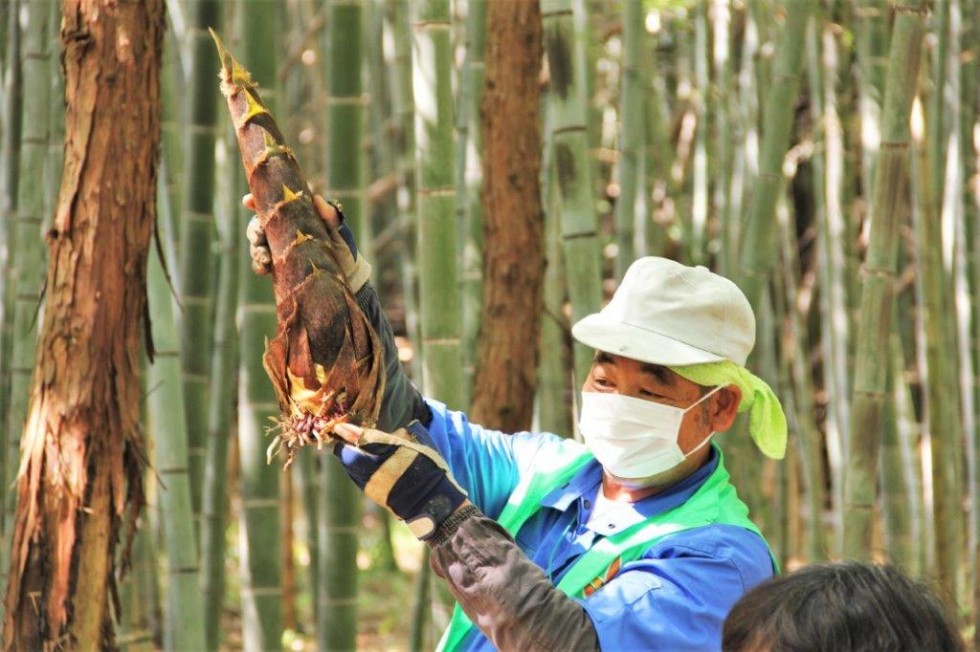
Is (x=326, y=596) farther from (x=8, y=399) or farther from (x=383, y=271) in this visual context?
(x=383, y=271)

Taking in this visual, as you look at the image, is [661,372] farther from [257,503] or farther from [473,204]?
[473,204]

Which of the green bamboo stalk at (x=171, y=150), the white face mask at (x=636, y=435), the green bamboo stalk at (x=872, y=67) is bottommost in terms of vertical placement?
Result: the white face mask at (x=636, y=435)

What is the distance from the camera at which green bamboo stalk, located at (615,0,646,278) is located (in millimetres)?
3027

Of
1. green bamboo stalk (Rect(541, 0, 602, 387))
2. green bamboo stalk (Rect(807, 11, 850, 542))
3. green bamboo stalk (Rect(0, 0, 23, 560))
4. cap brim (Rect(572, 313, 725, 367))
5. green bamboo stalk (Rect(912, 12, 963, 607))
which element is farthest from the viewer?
green bamboo stalk (Rect(807, 11, 850, 542))

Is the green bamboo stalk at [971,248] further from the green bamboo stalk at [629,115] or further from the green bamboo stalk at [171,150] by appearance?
the green bamboo stalk at [171,150]

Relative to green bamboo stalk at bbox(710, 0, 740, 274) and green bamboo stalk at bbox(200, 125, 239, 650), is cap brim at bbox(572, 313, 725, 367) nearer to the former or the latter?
green bamboo stalk at bbox(200, 125, 239, 650)

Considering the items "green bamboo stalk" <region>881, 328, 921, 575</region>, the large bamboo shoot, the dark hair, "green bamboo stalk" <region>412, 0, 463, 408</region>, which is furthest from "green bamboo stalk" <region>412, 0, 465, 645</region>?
"green bamboo stalk" <region>881, 328, 921, 575</region>

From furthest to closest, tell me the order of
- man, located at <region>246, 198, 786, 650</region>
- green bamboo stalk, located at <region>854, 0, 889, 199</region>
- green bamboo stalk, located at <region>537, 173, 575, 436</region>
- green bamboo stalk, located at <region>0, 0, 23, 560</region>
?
1. green bamboo stalk, located at <region>537, 173, 575, 436</region>
2. green bamboo stalk, located at <region>854, 0, 889, 199</region>
3. green bamboo stalk, located at <region>0, 0, 23, 560</region>
4. man, located at <region>246, 198, 786, 650</region>

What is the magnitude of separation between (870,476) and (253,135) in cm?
138

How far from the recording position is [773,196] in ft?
8.28

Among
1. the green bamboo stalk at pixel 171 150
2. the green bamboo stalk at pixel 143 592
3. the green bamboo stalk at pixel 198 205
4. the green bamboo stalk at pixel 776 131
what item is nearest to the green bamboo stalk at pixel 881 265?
the green bamboo stalk at pixel 776 131

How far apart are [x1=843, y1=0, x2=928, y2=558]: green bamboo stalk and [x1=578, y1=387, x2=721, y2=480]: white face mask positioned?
0.66 m

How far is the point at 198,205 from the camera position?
2.62 metres

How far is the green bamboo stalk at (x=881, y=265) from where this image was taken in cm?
215
